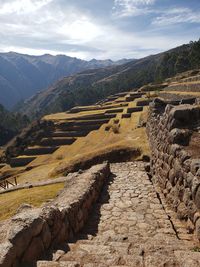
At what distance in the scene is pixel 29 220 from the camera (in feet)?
16.5

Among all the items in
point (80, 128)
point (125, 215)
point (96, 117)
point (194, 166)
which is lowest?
point (80, 128)

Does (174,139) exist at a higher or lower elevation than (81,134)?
higher

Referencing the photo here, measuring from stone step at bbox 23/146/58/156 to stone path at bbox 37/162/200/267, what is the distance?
4158cm

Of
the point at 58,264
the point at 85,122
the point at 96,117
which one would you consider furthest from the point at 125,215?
the point at 96,117

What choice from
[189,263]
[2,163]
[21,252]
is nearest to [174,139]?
[189,263]

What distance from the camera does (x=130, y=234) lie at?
7.68 metres

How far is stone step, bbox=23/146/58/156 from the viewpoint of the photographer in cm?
5634

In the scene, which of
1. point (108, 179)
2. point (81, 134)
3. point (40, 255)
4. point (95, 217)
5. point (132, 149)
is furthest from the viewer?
point (81, 134)

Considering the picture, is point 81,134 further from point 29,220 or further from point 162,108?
point 29,220

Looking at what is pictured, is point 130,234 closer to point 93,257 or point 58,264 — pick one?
point 93,257

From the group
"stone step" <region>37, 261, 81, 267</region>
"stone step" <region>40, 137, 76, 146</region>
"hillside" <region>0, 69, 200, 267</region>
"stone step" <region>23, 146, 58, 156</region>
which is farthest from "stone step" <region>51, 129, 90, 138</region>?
"stone step" <region>37, 261, 81, 267</region>

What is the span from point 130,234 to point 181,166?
6.98 feet

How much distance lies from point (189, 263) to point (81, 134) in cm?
5591

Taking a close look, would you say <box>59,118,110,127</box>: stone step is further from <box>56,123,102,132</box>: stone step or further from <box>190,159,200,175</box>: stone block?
<box>190,159,200,175</box>: stone block
